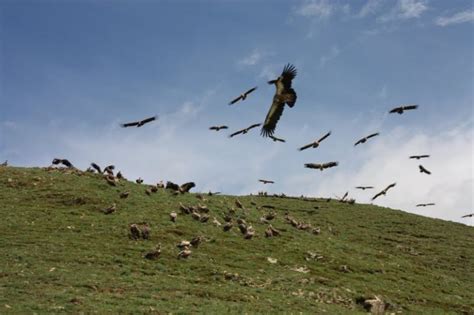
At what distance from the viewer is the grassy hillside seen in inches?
1037

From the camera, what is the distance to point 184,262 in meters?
33.4

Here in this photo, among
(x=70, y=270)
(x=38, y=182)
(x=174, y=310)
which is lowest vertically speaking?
(x=174, y=310)

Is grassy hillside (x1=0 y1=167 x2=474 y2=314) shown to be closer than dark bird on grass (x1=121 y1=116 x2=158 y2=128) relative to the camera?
No

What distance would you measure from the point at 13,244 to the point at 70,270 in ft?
20.4

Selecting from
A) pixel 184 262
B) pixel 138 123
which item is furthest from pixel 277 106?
pixel 184 262

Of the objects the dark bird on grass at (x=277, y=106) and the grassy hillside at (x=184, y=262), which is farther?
the grassy hillside at (x=184, y=262)

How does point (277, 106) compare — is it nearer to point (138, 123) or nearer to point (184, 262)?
point (138, 123)

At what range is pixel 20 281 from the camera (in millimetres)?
26797

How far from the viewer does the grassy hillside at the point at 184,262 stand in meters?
26.3

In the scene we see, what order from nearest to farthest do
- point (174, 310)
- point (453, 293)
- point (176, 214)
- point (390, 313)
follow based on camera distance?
1. point (174, 310)
2. point (390, 313)
3. point (453, 293)
4. point (176, 214)

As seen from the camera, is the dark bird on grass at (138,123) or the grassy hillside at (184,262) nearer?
the dark bird on grass at (138,123)

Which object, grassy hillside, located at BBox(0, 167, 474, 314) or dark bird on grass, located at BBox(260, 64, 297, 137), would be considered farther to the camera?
grassy hillside, located at BBox(0, 167, 474, 314)

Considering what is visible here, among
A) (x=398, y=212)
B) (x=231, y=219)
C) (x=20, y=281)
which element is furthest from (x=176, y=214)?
(x=398, y=212)

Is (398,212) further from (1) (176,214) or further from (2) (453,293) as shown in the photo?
(1) (176,214)
